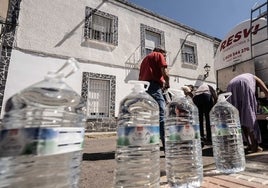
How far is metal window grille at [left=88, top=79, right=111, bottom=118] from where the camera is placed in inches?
342

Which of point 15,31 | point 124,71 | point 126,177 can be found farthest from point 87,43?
point 126,177

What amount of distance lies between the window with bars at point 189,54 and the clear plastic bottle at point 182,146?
10660mm

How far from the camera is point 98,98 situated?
887 cm

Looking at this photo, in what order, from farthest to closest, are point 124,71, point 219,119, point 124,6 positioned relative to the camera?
point 124,6, point 124,71, point 219,119

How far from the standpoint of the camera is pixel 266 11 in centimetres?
407

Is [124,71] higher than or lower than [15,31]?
lower

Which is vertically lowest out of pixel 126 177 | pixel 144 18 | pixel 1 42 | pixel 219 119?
pixel 126 177

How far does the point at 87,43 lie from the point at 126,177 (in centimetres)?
828

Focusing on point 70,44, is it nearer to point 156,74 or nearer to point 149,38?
point 149,38

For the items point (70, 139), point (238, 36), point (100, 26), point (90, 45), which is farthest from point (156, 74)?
point (100, 26)

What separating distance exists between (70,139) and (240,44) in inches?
187

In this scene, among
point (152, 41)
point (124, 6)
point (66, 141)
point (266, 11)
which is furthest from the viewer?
point (152, 41)

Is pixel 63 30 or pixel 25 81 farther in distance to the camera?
pixel 63 30

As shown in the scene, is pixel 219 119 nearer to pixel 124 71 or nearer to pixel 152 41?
pixel 124 71
